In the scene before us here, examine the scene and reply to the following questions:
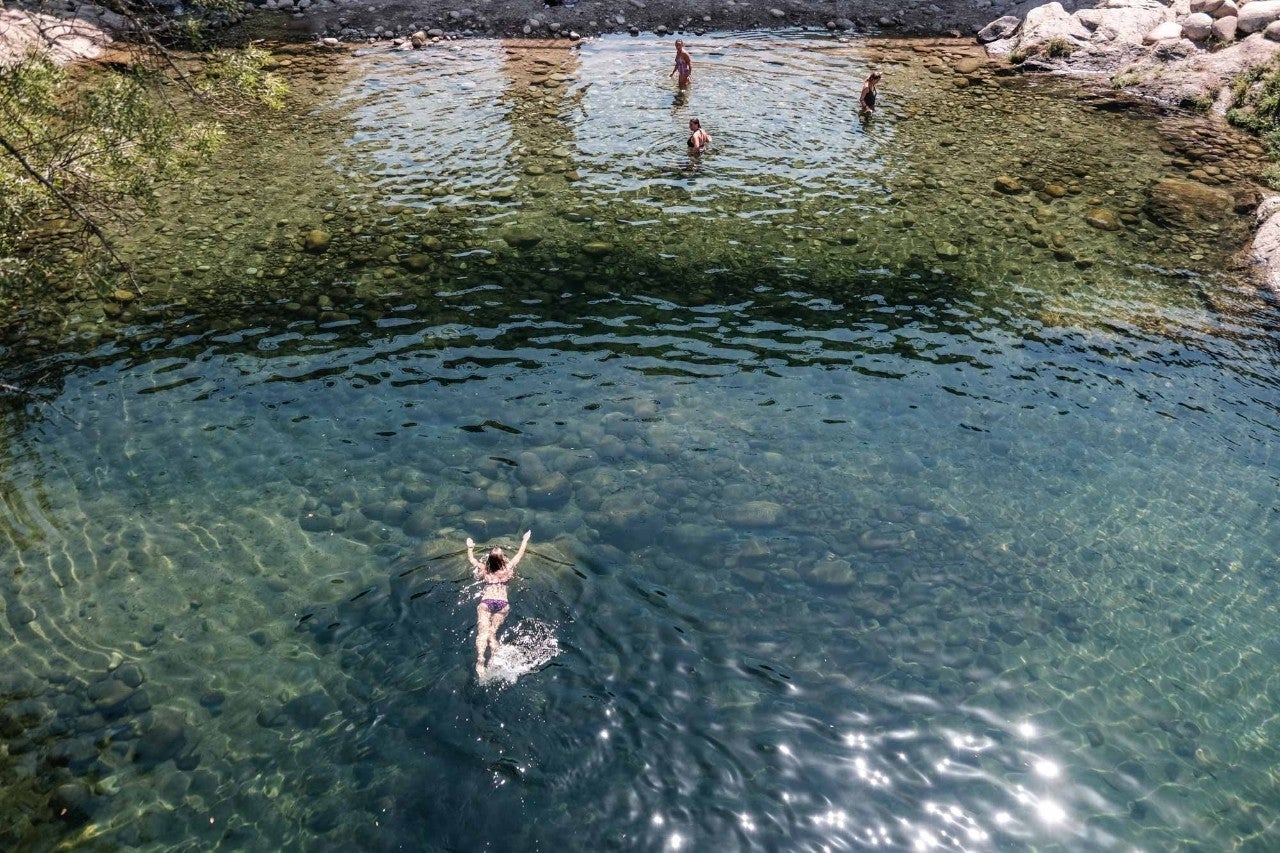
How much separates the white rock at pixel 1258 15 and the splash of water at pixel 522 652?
120 feet

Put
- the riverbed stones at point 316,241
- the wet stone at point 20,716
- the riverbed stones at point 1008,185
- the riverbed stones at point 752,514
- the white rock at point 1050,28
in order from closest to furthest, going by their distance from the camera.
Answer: the wet stone at point 20,716
the riverbed stones at point 752,514
the riverbed stones at point 316,241
the riverbed stones at point 1008,185
the white rock at point 1050,28

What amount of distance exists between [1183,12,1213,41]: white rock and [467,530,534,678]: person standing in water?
35728 mm

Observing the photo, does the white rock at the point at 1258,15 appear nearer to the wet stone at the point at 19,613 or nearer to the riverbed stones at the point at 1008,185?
the riverbed stones at the point at 1008,185

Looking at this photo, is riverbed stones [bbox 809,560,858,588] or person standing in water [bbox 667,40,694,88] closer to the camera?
riverbed stones [bbox 809,560,858,588]

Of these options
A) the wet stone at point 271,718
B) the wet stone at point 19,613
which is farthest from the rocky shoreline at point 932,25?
the wet stone at point 271,718

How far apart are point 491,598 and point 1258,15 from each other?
122 feet

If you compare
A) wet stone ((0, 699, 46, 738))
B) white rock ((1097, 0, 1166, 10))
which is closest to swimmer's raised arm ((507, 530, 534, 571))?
wet stone ((0, 699, 46, 738))

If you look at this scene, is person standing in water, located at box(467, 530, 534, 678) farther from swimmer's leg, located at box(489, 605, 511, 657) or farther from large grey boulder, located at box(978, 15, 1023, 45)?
large grey boulder, located at box(978, 15, 1023, 45)

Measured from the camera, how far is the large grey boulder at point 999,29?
117 feet

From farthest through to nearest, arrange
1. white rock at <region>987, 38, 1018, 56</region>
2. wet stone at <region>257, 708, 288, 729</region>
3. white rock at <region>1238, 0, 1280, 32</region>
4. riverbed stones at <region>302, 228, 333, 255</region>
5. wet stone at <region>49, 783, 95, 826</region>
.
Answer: white rock at <region>987, 38, 1018, 56</region>
white rock at <region>1238, 0, 1280, 32</region>
riverbed stones at <region>302, 228, 333, 255</region>
wet stone at <region>257, 708, 288, 729</region>
wet stone at <region>49, 783, 95, 826</region>

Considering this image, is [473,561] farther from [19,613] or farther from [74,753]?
[19,613]

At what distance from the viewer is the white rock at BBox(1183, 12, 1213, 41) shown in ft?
104

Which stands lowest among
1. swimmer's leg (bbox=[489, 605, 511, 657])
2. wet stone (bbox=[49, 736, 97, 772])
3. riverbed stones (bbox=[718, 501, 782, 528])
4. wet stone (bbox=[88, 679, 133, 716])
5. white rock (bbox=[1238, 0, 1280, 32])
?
wet stone (bbox=[49, 736, 97, 772])

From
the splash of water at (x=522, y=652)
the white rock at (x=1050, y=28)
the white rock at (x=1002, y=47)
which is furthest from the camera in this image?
the white rock at (x=1002, y=47)
